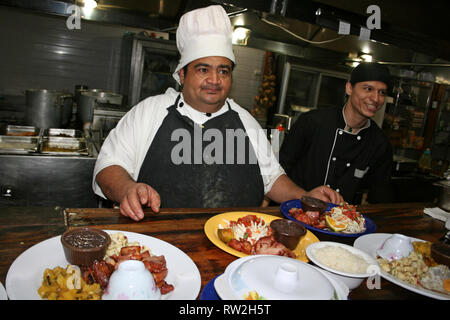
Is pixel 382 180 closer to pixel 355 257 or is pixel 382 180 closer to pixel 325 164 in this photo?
pixel 325 164

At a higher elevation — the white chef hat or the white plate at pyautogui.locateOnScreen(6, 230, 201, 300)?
the white chef hat

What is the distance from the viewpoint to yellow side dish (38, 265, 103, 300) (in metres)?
0.86

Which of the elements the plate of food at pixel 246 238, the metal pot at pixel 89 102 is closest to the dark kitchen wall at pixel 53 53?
the metal pot at pixel 89 102

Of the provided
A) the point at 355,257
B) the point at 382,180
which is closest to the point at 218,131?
the point at 355,257

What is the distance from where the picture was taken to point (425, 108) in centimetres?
676

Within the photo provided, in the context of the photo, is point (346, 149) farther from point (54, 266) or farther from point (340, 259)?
point (54, 266)

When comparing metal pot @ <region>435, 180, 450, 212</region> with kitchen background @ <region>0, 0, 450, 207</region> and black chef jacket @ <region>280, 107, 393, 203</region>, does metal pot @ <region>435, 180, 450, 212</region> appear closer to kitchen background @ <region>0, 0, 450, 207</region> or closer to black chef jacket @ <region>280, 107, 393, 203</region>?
black chef jacket @ <region>280, 107, 393, 203</region>

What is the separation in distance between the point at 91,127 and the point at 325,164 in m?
2.73

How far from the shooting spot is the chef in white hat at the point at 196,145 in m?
2.04

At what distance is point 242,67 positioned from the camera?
302 inches

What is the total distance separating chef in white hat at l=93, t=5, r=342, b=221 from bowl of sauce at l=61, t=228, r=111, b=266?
854 mm

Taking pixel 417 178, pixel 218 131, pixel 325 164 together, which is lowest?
pixel 417 178

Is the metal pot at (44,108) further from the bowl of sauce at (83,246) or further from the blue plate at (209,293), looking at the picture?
the blue plate at (209,293)

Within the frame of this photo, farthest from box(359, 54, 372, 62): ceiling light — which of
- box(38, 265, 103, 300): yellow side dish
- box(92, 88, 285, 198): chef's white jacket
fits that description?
box(38, 265, 103, 300): yellow side dish
